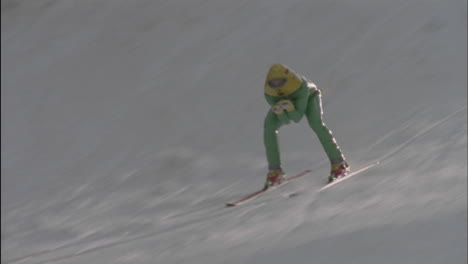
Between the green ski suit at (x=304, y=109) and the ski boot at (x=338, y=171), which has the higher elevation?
the green ski suit at (x=304, y=109)

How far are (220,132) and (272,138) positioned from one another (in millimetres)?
2905

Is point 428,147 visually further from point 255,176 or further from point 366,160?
point 255,176

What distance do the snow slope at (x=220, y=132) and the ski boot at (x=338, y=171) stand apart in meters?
0.20

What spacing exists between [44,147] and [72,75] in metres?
1.68

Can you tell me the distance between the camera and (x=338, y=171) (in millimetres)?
5387

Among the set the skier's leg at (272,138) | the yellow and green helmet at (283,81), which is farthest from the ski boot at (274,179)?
the yellow and green helmet at (283,81)

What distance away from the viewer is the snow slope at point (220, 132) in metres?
3.71

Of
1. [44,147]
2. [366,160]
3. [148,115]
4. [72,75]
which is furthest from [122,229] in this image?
[72,75]

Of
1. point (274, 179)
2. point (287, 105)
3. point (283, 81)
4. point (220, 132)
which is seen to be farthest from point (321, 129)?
point (220, 132)

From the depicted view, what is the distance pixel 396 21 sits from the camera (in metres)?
9.25

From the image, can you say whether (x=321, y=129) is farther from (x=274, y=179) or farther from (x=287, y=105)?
(x=274, y=179)

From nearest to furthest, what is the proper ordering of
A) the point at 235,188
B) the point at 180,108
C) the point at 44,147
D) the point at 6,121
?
the point at 235,188 → the point at 180,108 → the point at 44,147 → the point at 6,121

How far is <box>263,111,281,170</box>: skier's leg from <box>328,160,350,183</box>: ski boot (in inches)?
19.5

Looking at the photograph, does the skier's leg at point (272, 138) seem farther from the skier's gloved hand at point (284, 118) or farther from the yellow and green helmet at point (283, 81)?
the yellow and green helmet at point (283, 81)
